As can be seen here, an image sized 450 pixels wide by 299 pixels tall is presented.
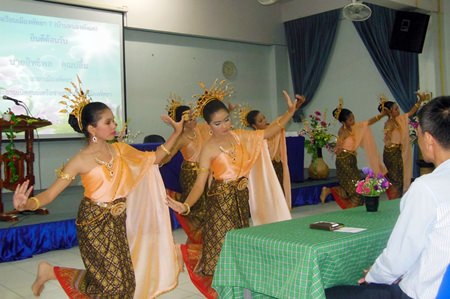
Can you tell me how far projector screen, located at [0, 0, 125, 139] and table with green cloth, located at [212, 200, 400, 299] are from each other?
554 cm

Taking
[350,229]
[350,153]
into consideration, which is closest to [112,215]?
[350,229]

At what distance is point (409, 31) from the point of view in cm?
770

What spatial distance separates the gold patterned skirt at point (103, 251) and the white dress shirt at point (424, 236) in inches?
60.2

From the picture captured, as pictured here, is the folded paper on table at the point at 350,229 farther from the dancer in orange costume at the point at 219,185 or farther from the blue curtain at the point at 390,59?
the blue curtain at the point at 390,59

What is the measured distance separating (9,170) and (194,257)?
111 inches

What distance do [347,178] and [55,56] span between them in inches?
181

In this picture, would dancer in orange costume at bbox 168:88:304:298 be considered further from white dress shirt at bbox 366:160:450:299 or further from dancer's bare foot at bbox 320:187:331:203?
dancer's bare foot at bbox 320:187:331:203

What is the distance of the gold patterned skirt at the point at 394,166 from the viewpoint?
20.7 ft

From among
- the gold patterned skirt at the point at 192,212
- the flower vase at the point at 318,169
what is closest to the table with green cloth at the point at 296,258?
the gold patterned skirt at the point at 192,212

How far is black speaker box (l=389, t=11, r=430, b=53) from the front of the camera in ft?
25.1

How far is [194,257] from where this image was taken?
3480mm

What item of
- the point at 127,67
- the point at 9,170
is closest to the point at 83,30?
the point at 127,67

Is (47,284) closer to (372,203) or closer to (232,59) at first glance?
(372,203)

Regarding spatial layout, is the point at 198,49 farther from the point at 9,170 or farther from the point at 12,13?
the point at 9,170
